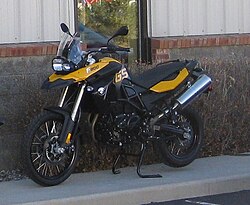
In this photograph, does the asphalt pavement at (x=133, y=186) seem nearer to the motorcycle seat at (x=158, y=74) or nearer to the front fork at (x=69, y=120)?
the front fork at (x=69, y=120)

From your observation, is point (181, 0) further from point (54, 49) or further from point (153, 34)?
point (54, 49)

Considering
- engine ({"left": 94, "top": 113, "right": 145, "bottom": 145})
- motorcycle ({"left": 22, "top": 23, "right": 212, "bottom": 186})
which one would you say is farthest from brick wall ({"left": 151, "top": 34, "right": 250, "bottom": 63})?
engine ({"left": 94, "top": 113, "right": 145, "bottom": 145})

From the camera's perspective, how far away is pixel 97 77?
930 cm

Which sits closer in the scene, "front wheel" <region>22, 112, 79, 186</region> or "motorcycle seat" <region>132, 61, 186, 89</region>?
"front wheel" <region>22, 112, 79, 186</region>

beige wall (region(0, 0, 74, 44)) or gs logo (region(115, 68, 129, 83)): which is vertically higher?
beige wall (region(0, 0, 74, 44))

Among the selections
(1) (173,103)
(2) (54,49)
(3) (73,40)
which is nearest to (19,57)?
(2) (54,49)

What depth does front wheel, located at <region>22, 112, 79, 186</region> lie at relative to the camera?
895 centimetres

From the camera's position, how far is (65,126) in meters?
9.14

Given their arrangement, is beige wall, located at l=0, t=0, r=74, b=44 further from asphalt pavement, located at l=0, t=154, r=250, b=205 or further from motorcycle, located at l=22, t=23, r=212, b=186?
asphalt pavement, located at l=0, t=154, r=250, b=205

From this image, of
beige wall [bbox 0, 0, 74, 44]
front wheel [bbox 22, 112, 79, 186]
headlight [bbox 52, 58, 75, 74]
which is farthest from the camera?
beige wall [bbox 0, 0, 74, 44]

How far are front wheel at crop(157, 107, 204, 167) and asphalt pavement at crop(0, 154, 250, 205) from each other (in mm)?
163

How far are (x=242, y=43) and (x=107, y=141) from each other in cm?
451

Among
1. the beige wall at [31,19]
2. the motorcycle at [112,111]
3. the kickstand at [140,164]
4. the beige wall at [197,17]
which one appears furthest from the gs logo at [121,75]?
the beige wall at [197,17]

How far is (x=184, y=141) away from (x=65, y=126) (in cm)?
164
